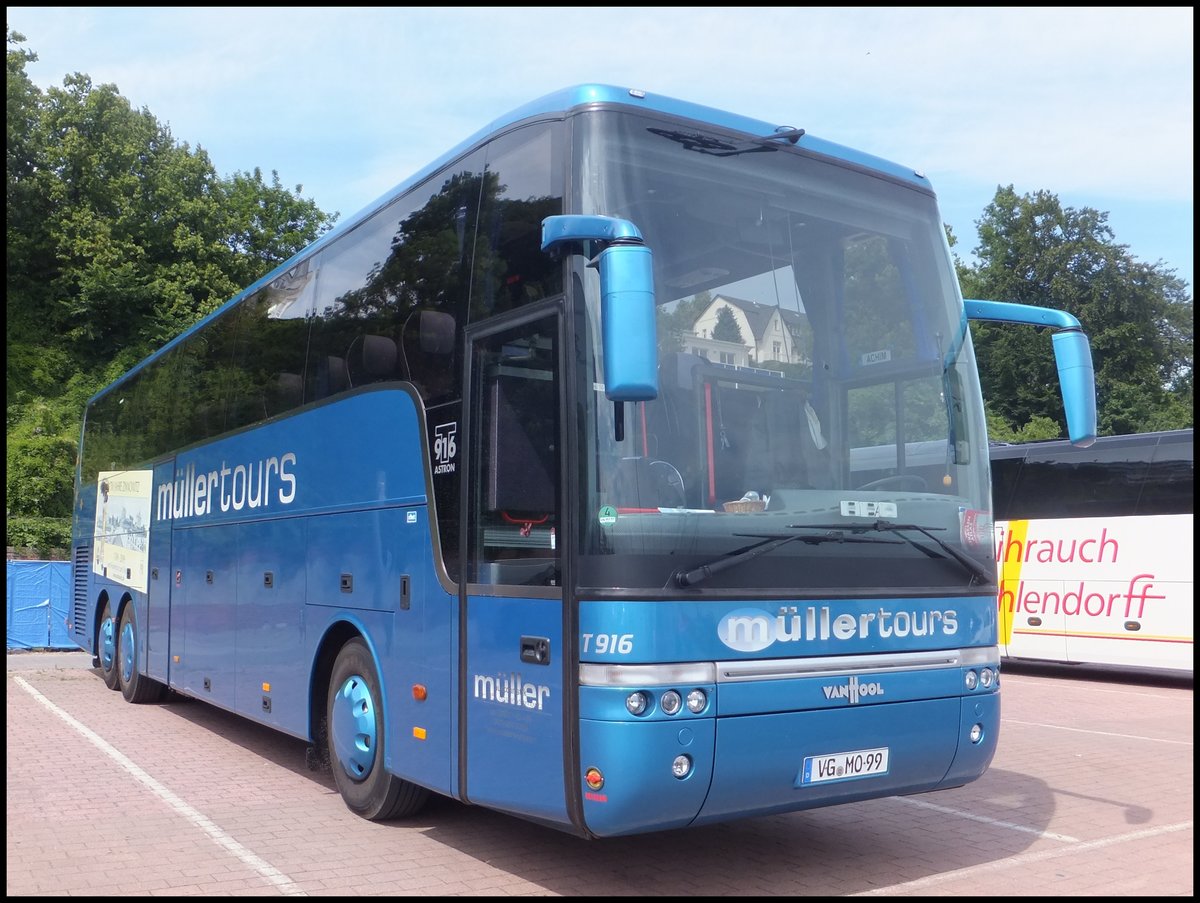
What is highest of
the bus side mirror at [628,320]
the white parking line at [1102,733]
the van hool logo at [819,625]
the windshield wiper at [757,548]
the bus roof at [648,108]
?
the bus roof at [648,108]

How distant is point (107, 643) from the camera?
48.5ft

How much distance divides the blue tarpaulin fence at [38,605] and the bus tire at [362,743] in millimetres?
15883

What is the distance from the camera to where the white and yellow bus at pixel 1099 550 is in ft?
52.9

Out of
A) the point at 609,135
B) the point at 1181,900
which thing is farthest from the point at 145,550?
the point at 1181,900

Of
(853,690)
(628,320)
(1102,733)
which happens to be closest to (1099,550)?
(1102,733)

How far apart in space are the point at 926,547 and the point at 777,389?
1.13 metres

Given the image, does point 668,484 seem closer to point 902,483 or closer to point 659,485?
point 659,485

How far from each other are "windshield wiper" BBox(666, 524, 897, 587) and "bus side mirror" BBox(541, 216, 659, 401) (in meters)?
0.85

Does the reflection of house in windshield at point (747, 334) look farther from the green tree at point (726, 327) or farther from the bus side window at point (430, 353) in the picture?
the bus side window at point (430, 353)

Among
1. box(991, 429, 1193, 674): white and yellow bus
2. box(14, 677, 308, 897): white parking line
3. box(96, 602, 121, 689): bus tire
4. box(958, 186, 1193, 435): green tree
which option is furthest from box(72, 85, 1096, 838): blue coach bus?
box(958, 186, 1193, 435): green tree

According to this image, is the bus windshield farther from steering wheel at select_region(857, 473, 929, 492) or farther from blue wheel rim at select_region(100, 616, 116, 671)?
blue wheel rim at select_region(100, 616, 116, 671)

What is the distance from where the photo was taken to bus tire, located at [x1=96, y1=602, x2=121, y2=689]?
14484 millimetres

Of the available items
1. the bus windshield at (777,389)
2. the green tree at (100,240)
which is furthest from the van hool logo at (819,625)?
the green tree at (100,240)

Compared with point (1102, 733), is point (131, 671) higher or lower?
higher
